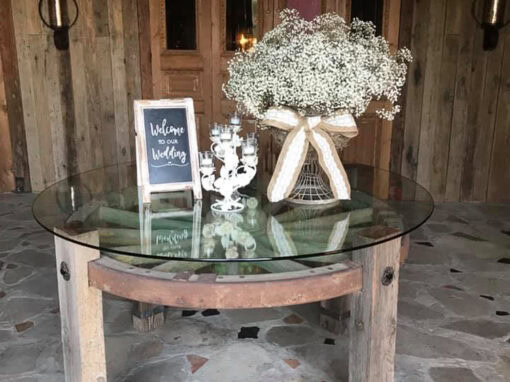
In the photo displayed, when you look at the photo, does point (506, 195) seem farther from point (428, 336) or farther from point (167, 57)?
point (167, 57)

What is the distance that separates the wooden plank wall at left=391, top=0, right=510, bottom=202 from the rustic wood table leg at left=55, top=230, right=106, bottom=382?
121 inches

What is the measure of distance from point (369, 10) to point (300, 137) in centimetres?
252

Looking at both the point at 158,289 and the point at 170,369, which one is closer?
the point at 158,289

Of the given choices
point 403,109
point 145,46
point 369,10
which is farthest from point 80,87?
point 403,109

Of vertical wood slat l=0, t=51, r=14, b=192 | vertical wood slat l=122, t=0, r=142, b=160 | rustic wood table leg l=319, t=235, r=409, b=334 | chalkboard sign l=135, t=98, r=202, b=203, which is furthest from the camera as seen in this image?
vertical wood slat l=0, t=51, r=14, b=192

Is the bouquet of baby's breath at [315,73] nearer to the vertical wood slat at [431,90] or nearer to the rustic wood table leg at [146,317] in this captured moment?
the rustic wood table leg at [146,317]

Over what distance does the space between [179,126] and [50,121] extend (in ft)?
8.72

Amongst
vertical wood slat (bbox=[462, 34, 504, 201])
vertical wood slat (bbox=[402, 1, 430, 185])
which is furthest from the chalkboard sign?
vertical wood slat (bbox=[462, 34, 504, 201])

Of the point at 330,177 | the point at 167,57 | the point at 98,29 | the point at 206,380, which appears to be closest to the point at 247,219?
the point at 330,177

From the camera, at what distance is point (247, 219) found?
1827 mm

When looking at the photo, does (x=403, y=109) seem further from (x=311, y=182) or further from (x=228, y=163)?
(x=228, y=163)

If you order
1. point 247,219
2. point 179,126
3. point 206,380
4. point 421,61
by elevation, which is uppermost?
point 421,61

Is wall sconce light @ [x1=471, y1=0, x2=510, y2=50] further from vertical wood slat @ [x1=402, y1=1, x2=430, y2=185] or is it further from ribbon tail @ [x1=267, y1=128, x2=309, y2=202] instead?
ribbon tail @ [x1=267, y1=128, x2=309, y2=202]

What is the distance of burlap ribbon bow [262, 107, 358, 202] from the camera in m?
1.92
